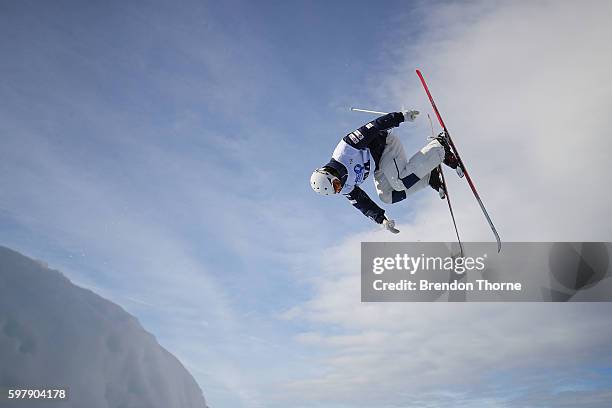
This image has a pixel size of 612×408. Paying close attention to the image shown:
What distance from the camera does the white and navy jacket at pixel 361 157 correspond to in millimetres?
A: 9219

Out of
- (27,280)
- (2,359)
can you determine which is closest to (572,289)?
(2,359)

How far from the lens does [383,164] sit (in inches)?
392

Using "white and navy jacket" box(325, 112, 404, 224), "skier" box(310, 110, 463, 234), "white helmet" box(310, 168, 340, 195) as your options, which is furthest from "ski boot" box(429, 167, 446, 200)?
"white helmet" box(310, 168, 340, 195)

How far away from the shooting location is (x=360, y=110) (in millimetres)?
10242

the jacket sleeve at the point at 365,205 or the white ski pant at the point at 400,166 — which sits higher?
the white ski pant at the point at 400,166

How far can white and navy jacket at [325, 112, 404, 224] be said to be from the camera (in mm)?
9219

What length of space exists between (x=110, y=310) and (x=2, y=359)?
781 inches

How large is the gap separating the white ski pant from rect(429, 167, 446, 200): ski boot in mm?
259

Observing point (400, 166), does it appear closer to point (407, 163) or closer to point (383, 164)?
point (407, 163)

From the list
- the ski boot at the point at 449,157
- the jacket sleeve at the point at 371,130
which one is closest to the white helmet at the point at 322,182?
the jacket sleeve at the point at 371,130

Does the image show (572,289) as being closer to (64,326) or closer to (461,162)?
(461,162)

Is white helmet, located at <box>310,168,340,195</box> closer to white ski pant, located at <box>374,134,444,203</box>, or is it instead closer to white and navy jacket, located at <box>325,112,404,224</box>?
white and navy jacket, located at <box>325,112,404,224</box>

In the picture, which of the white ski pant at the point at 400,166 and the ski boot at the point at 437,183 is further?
the ski boot at the point at 437,183

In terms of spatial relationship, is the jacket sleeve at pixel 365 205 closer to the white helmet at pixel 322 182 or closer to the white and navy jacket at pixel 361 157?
the white and navy jacket at pixel 361 157
